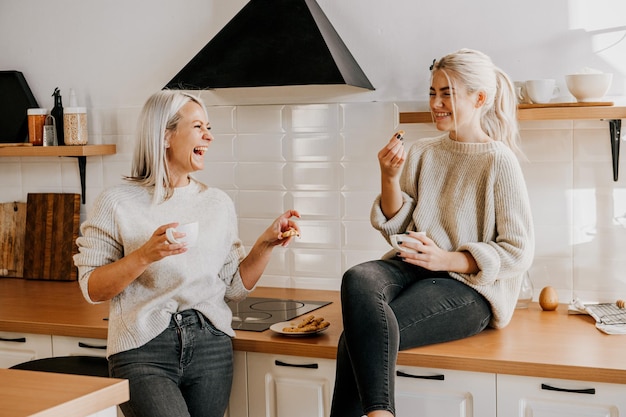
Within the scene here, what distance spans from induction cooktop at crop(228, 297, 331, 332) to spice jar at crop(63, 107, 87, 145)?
1.03 m

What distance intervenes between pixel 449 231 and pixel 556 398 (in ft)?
1.97

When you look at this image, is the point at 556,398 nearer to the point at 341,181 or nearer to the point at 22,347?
the point at 341,181

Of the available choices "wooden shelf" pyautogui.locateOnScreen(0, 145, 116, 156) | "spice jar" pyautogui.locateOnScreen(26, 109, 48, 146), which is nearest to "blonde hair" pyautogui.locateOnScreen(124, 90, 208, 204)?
"wooden shelf" pyautogui.locateOnScreen(0, 145, 116, 156)

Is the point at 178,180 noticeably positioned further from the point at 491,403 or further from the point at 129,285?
the point at 491,403

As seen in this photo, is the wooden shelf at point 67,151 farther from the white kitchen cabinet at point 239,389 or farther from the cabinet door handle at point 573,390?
the cabinet door handle at point 573,390

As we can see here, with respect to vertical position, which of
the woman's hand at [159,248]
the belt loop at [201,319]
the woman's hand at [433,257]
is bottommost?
the belt loop at [201,319]

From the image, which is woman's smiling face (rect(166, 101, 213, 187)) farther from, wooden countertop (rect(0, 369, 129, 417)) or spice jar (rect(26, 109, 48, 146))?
spice jar (rect(26, 109, 48, 146))

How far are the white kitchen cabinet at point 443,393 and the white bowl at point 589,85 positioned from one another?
98cm

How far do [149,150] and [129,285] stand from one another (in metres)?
0.40

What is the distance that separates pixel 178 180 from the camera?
2521mm

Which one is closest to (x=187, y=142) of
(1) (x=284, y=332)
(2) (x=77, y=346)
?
(1) (x=284, y=332)

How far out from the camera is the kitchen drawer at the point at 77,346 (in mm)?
2809

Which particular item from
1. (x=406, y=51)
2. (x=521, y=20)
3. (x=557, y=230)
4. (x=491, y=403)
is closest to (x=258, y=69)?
(x=406, y=51)

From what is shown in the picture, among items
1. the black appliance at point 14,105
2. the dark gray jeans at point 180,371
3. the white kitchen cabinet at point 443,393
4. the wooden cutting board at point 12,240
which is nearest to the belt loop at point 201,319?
the dark gray jeans at point 180,371
